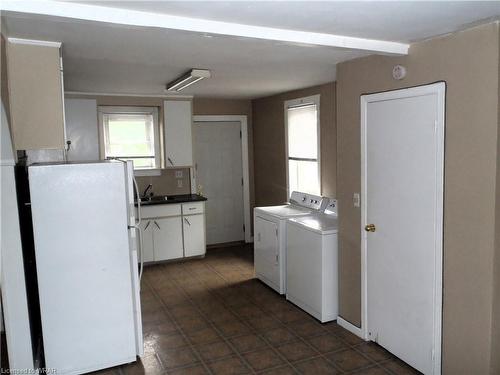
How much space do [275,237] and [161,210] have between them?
185 cm

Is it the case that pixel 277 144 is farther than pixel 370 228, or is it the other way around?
pixel 277 144

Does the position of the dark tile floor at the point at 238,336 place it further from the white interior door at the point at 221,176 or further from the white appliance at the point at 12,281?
the white interior door at the point at 221,176

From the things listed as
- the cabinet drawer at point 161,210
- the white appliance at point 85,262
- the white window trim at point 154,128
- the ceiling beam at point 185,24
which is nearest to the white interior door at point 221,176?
the white window trim at point 154,128

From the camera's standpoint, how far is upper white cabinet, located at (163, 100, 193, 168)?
18.7 ft

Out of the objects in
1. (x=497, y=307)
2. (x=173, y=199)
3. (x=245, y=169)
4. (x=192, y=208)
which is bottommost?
(x=497, y=307)

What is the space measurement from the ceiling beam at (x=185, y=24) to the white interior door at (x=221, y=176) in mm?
3881

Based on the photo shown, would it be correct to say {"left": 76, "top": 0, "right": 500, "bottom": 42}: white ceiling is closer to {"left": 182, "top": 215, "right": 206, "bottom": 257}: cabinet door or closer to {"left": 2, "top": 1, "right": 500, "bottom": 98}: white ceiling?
{"left": 2, "top": 1, "right": 500, "bottom": 98}: white ceiling

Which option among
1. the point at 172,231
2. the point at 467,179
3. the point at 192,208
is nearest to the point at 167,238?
the point at 172,231

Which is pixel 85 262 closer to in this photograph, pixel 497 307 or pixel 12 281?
pixel 12 281

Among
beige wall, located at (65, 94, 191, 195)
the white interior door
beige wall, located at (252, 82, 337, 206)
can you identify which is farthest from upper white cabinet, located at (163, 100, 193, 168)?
beige wall, located at (252, 82, 337, 206)

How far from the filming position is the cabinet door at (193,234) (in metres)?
5.69

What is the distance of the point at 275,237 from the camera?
4355mm

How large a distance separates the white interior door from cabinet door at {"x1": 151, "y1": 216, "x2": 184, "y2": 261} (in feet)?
2.71

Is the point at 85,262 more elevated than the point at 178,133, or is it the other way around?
the point at 178,133
